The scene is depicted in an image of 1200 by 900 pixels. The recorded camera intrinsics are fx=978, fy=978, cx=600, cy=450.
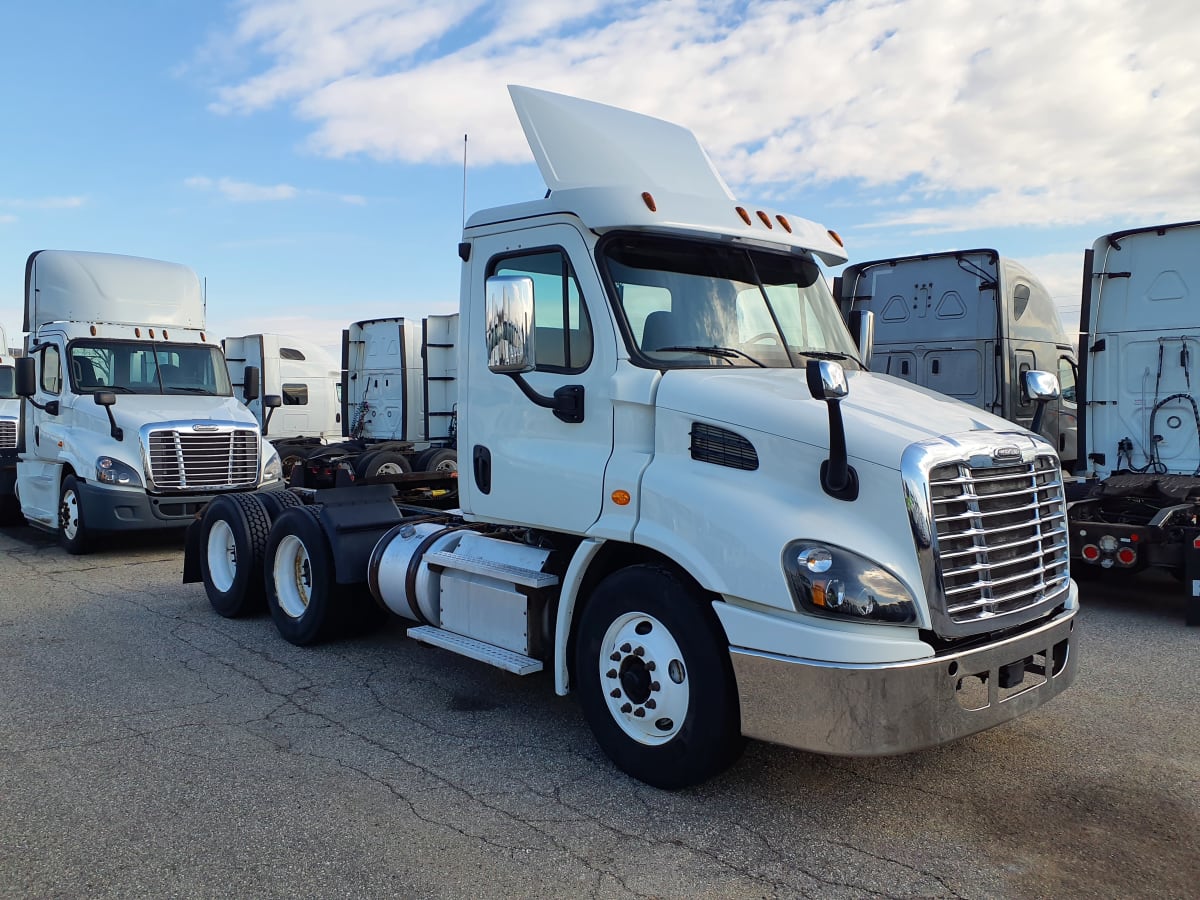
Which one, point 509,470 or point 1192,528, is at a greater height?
point 509,470

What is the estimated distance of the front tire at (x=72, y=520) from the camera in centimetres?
1098

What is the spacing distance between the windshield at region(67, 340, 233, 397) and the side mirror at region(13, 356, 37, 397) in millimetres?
459

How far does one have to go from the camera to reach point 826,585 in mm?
3762

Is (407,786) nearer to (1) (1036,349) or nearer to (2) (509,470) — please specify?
(2) (509,470)

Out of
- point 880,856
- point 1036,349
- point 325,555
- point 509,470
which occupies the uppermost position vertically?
point 1036,349

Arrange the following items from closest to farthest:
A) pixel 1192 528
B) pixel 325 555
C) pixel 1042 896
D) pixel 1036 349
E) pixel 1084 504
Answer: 1. pixel 1042 896
2. pixel 325 555
3. pixel 1192 528
4. pixel 1084 504
5. pixel 1036 349

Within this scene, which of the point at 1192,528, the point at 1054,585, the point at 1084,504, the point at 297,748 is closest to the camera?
the point at 1054,585

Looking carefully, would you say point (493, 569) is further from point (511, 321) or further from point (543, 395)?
point (511, 321)

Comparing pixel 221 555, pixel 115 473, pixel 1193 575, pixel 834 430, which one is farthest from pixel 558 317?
pixel 115 473

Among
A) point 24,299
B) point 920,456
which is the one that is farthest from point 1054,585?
point 24,299

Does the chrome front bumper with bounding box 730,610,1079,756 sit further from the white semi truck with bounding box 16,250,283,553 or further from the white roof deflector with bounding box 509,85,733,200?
the white semi truck with bounding box 16,250,283,553

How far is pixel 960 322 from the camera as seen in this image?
38.6ft

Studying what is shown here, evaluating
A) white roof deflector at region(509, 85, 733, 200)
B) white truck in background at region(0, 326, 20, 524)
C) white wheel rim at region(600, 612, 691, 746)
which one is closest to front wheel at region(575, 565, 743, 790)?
white wheel rim at region(600, 612, 691, 746)

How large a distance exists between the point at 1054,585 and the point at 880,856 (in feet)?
5.00
